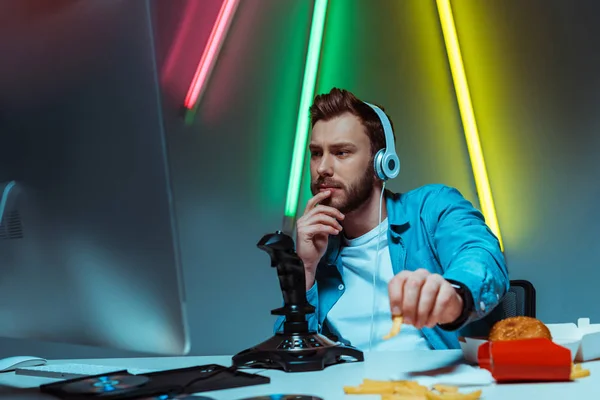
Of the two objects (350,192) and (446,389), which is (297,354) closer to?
(446,389)

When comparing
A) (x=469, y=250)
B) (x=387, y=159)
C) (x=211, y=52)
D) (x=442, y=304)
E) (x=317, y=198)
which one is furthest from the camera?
(x=211, y=52)

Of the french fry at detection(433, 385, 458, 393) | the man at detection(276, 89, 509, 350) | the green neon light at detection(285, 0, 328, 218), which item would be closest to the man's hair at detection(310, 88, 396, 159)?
the man at detection(276, 89, 509, 350)

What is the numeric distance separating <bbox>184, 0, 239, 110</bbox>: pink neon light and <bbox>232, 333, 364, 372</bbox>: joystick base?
2.15 meters

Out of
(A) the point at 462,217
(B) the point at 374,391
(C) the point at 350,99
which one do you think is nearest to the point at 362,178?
(C) the point at 350,99

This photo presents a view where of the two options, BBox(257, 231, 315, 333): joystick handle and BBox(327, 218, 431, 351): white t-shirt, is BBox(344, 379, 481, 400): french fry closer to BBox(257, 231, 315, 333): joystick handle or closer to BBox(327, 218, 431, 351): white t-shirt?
BBox(257, 231, 315, 333): joystick handle

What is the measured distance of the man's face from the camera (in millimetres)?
2008

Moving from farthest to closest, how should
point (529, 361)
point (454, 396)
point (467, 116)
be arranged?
point (467, 116) < point (529, 361) < point (454, 396)

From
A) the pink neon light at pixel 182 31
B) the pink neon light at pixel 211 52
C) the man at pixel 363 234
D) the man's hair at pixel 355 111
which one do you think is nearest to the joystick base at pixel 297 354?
the man at pixel 363 234

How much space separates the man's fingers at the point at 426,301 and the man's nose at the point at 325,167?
3.32 feet

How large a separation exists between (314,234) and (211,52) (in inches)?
61.3

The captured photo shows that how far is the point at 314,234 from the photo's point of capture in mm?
1867

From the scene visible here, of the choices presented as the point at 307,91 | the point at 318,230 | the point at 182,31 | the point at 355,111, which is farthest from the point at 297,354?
the point at 182,31

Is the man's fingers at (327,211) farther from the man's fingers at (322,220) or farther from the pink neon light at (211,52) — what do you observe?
the pink neon light at (211,52)

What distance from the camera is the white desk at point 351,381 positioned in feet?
A: 2.83
